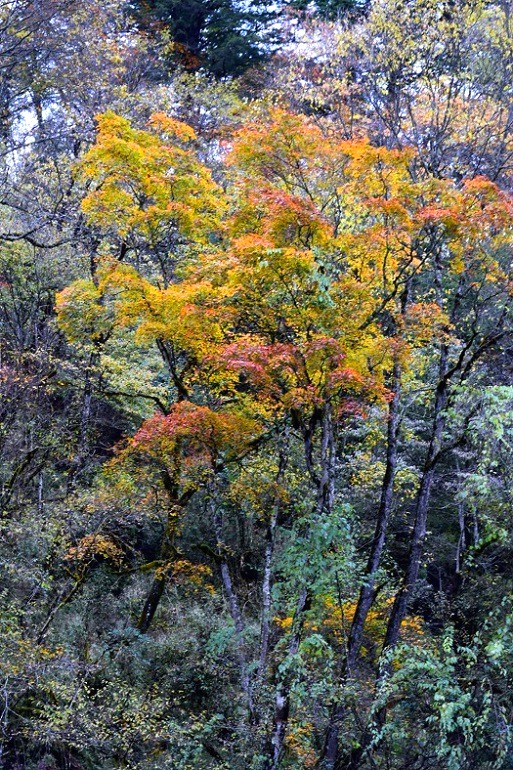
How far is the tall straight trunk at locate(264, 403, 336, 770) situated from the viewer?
24.3 feet

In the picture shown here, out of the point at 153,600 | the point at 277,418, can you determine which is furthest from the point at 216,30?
the point at 153,600

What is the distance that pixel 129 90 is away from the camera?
54.5 feet

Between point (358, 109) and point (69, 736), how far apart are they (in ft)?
32.8

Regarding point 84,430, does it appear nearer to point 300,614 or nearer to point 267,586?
point 267,586

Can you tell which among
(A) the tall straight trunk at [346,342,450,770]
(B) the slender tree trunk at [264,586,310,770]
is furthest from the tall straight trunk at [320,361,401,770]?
(B) the slender tree trunk at [264,586,310,770]

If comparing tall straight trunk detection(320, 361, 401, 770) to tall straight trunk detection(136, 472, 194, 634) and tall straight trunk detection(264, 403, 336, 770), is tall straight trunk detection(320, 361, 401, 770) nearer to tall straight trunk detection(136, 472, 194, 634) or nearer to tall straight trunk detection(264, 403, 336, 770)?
tall straight trunk detection(264, 403, 336, 770)

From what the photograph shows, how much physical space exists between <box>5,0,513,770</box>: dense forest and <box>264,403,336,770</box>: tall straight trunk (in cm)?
4

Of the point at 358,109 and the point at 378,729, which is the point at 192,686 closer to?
the point at 378,729

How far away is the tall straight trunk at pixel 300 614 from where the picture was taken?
7398 mm

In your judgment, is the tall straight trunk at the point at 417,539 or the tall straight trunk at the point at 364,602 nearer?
the tall straight trunk at the point at 364,602

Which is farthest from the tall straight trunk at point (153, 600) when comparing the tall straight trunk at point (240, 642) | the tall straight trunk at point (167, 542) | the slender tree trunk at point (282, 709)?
the slender tree trunk at point (282, 709)

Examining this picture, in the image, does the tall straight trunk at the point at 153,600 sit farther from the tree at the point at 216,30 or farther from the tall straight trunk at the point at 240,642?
the tree at the point at 216,30

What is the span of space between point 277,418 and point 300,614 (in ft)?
8.13

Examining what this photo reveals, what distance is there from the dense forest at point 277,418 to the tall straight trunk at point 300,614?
35 mm
